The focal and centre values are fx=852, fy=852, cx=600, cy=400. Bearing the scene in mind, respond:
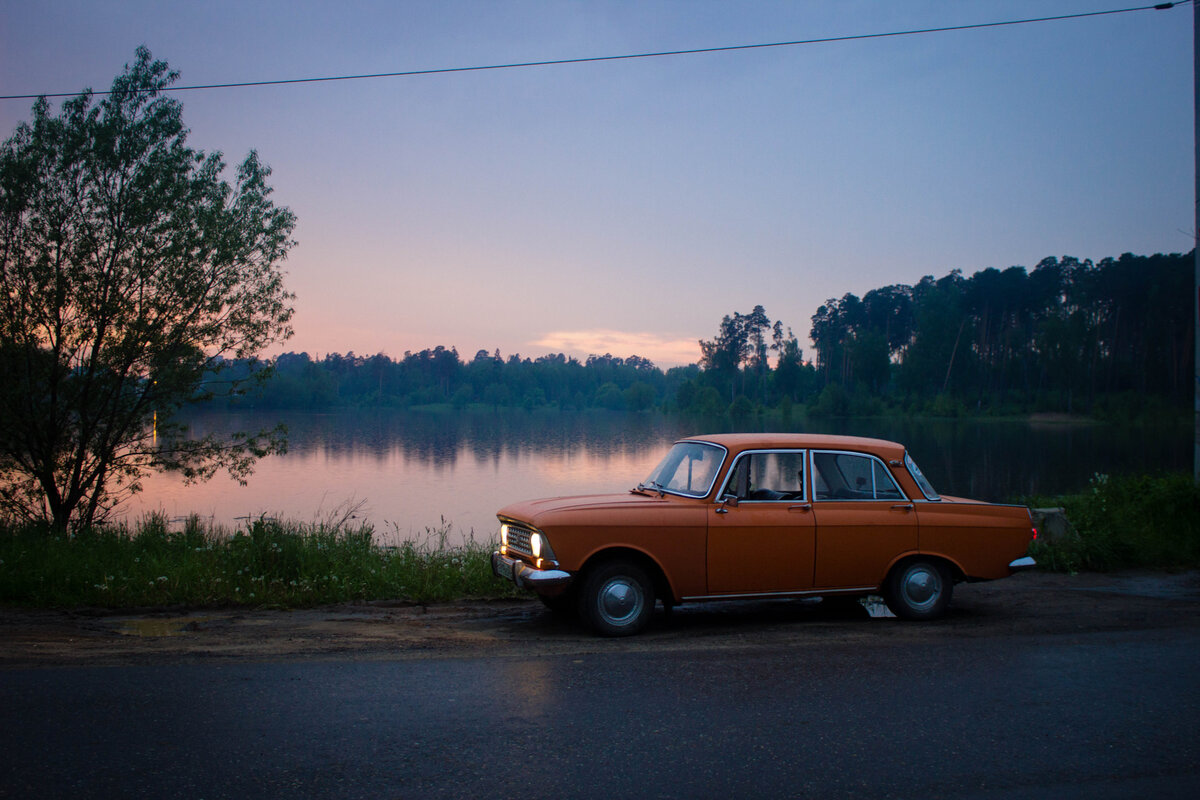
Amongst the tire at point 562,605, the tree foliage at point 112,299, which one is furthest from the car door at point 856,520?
the tree foliage at point 112,299

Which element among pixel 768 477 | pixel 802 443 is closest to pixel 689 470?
pixel 768 477

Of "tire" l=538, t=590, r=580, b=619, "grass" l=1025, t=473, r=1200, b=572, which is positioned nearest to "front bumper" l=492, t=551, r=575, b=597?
"tire" l=538, t=590, r=580, b=619

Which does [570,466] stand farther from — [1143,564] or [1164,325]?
[1164,325]

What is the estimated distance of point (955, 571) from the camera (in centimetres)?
834

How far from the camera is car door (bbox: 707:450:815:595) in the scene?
7.57 meters

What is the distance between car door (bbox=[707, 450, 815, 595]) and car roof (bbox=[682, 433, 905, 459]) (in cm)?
10

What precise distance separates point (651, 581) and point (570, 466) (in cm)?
3630

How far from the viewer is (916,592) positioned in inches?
321

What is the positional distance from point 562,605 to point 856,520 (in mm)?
2950

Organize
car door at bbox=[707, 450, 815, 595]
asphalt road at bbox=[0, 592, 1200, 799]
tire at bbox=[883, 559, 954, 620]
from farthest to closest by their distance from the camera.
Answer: tire at bbox=[883, 559, 954, 620] → car door at bbox=[707, 450, 815, 595] → asphalt road at bbox=[0, 592, 1200, 799]

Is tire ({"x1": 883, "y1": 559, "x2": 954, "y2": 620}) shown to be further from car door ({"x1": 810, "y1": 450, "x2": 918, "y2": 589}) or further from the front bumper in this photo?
the front bumper

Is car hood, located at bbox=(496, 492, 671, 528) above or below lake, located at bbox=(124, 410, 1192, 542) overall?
above

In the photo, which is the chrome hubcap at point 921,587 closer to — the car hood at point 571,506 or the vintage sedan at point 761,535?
the vintage sedan at point 761,535

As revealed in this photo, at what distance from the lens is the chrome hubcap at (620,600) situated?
7.38 m
